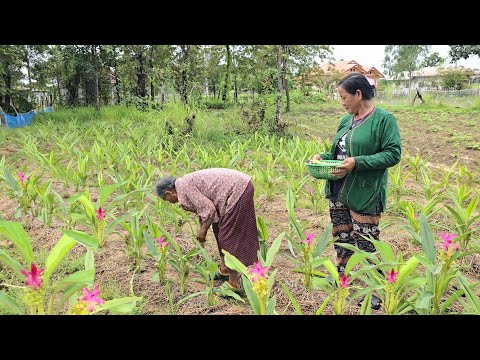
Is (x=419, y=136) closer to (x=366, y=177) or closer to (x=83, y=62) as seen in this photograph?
(x=366, y=177)

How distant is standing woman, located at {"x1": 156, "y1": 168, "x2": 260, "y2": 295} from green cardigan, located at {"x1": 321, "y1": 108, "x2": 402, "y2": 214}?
554mm

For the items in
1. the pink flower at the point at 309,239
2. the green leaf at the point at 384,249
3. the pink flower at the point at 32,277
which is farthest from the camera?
the pink flower at the point at 309,239

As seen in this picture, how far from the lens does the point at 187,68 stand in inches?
279

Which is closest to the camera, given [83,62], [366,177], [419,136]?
[366,177]

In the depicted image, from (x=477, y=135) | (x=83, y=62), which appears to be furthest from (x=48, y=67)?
(x=477, y=135)

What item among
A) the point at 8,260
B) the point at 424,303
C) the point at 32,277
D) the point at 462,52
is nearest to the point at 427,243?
the point at 424,303

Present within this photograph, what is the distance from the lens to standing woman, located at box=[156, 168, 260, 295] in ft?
6.93

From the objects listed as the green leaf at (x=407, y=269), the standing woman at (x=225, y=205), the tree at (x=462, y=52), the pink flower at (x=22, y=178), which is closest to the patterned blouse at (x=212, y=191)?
the standing woman at (x=225, y=205)

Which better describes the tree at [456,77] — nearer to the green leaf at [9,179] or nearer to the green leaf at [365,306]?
the green leaf at [365,306]

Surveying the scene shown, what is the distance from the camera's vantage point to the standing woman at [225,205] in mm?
2113

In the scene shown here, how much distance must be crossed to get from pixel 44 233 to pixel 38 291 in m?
1.74

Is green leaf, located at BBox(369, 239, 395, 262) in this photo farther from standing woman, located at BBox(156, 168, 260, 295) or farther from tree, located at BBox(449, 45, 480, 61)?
tree, located at BBox(449, 45, 480, 61)

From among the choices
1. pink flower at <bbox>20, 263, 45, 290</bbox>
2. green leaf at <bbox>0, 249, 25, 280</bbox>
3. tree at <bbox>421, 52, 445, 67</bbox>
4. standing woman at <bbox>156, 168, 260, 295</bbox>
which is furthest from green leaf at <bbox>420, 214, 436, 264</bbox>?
tree at <bbox>421, 52, 445, 67</bbox>

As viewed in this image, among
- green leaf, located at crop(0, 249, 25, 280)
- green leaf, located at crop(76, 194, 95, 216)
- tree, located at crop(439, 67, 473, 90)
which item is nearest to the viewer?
green leaf, located at crop(0, 249, 25, 280)
